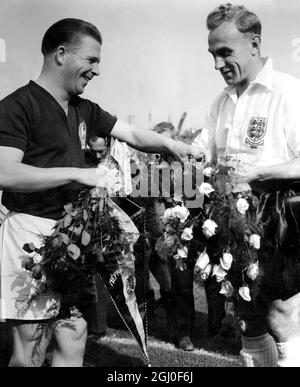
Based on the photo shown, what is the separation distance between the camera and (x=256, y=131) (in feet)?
10.6

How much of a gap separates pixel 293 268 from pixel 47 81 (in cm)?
161

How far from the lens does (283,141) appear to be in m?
3.19

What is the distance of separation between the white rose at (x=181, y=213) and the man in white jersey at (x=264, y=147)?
32cm

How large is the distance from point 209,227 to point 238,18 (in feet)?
3.72

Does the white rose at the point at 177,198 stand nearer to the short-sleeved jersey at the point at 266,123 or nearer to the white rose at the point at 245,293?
the short-sleeved jersey at the point at 266,123

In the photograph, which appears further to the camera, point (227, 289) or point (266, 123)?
point (266, 123)

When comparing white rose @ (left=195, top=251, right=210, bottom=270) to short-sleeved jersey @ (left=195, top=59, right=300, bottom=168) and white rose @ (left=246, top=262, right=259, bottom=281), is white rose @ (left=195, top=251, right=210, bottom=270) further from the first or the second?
short-sleeved jersey @ (left=195, top=59, right=300, bottom=168)

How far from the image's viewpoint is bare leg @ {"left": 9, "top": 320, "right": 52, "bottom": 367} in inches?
119

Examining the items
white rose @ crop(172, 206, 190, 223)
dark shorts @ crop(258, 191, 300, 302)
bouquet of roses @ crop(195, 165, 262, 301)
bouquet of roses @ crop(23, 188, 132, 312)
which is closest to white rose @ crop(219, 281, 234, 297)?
bouquet of roses @ crop(195, 165, 262, 301)

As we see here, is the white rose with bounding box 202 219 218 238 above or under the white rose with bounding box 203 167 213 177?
under

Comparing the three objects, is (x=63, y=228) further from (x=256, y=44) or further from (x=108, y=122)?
(x=256, y=44)

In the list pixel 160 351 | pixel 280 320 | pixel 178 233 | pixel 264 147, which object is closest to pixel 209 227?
pixel 178 233

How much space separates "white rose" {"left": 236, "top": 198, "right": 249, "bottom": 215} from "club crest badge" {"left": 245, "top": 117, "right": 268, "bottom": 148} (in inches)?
16.5

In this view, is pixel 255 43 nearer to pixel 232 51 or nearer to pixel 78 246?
pixel 232 51
